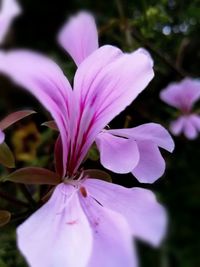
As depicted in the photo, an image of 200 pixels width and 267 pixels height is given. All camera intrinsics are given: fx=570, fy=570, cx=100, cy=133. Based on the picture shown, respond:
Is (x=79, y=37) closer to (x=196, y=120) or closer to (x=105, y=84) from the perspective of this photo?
(x=105, y=84)

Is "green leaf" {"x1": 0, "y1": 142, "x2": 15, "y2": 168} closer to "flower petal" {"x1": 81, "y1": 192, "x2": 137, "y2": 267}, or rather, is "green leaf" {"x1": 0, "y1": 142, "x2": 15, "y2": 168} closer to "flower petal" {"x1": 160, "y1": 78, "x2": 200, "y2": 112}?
"flower petal" {"x1": 81, "y1": 192, "x2": 137, "y2": 267}

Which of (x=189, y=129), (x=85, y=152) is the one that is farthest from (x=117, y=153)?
(x=189, y=129)

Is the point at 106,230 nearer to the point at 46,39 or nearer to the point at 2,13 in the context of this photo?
the point at 2,13

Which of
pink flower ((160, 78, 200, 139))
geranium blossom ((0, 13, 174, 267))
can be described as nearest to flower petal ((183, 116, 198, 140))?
pink flower ((160, 78, 200, 139))

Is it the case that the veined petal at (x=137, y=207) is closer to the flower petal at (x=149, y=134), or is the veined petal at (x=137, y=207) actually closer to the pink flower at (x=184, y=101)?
the flower petal at (x=149, y=134)

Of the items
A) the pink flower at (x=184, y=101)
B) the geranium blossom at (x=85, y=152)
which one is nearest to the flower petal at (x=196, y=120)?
the pink flower at (x=184, y=101)

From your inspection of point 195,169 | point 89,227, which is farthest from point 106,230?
point 195,169

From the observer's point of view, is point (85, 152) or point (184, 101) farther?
point (184, 101)
